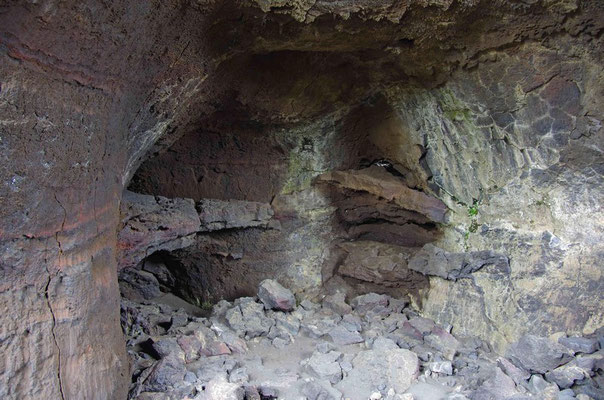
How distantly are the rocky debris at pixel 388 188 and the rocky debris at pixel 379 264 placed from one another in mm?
497

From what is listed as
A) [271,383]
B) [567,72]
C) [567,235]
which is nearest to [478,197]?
[567,235]

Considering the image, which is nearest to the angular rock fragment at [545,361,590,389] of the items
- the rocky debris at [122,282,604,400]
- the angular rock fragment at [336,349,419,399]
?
the rocky debris at [122,282,604,400]

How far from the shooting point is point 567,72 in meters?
2.85

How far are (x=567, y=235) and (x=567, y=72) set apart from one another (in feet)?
3.55

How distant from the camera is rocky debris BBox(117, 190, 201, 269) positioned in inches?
135

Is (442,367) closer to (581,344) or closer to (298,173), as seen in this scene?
(581,344)

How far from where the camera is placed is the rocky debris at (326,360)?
3.00 metres

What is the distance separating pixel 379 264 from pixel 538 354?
1.55 m

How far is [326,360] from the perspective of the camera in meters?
3.40

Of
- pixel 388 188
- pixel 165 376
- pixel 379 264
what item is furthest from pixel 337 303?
pixel 165 376

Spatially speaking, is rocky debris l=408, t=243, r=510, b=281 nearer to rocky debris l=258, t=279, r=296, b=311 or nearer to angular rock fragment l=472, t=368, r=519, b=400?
angular rock fragment l=472, t=368, r=519, b=400

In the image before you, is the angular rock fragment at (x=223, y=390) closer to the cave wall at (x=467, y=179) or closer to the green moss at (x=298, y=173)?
the cave wall at (x=467, y=179)

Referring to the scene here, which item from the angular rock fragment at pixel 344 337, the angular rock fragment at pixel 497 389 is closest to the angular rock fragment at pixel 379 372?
the angular rock fragment at pixel 344 337

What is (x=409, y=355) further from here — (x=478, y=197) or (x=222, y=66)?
(x=222, y=66)
